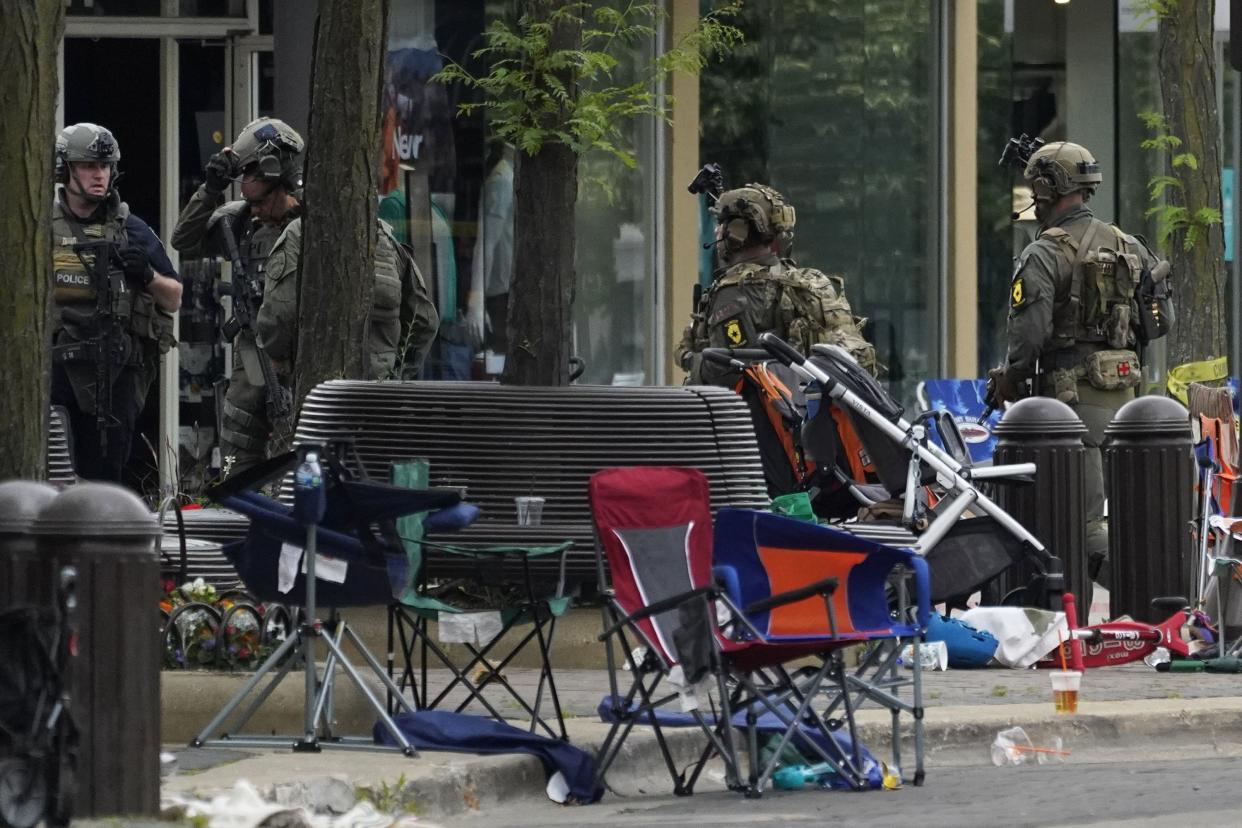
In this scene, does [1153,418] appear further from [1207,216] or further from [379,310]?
[1207,216]

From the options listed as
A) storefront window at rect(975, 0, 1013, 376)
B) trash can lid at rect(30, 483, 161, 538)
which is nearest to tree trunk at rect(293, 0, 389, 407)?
trash can lid at rect(30, 483, 161, 538)

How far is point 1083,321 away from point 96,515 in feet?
25.4

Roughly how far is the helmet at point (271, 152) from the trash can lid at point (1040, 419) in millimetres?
3610

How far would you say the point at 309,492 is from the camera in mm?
8453

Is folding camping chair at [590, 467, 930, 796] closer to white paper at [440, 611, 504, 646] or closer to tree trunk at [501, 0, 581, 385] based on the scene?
white paper at [440, 611, 504, 646]

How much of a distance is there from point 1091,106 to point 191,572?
12.7m

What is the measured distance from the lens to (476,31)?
18734 mm

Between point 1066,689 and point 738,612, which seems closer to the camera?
point 738,612

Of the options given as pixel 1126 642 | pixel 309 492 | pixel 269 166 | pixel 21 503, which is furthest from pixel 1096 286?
pixel 21 503

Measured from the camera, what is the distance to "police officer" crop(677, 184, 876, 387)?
13758 millimetres

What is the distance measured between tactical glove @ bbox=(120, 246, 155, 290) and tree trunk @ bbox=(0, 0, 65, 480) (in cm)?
460

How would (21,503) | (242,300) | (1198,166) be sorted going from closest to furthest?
(21,503) → (242,300) → (1198,166)

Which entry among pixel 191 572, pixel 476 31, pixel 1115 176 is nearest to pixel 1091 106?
pixel 1115 176

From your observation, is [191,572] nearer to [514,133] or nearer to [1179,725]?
[514,133]
